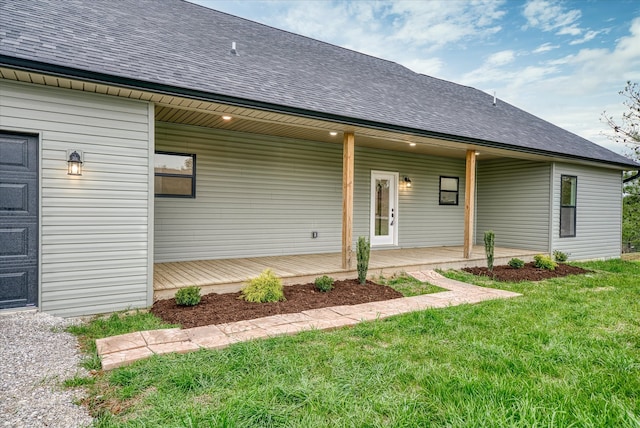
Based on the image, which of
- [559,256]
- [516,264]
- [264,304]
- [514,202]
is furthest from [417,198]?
[264,304]

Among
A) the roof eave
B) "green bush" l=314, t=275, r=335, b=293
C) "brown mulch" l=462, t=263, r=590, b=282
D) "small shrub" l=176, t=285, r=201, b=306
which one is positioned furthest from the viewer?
"brown mulch" l=462, t=263, r=590, b=282

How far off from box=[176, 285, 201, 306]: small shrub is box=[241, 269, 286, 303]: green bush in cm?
66

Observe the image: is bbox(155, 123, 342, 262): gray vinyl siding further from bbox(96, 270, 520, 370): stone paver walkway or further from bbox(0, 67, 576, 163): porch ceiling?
bbox(96, 270, 520, 370): stone paver walkway

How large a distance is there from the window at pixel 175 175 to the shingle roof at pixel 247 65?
1975 mm

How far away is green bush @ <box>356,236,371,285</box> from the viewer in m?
5.93

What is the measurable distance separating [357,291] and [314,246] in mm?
3015

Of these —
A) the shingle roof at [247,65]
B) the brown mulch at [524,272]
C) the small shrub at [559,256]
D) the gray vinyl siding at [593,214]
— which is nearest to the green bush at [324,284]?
the shingle roof at [247,65]

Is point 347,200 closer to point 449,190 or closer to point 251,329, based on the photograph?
point 251,329

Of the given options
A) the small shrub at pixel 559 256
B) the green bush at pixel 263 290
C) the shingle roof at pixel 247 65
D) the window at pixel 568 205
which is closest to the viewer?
the shingle roof at pixel 247 65

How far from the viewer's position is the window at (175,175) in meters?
6.70

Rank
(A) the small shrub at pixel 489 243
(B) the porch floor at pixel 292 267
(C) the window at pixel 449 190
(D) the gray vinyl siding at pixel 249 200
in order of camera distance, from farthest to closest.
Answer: (C) the window at pixel 449 190
(A) the small shrub at pixel 489 243
(D) the gray vinyl siding at pixel 249 200
(B) the porch floor at pixel 292 267

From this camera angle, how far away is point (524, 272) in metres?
7.62

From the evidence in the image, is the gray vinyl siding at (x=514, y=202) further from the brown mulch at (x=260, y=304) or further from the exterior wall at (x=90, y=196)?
the exterior wall at (x=90, y=196)

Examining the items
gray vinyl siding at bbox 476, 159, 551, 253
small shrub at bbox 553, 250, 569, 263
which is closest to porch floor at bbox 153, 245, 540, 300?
small shrub at bbox 553, 250, 569, 263
